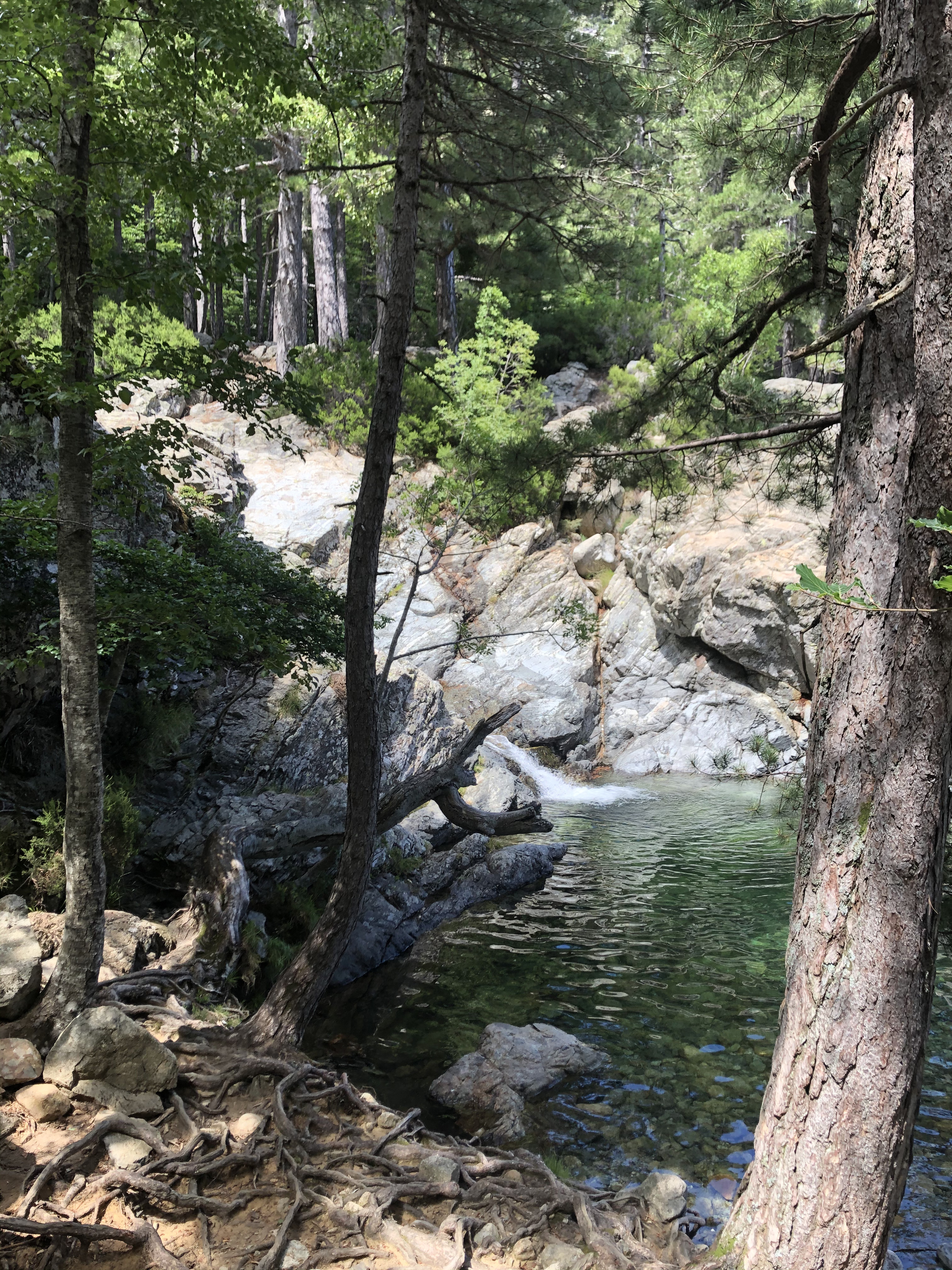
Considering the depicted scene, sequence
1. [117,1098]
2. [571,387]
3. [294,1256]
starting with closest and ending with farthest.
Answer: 1. [294,1256]
2. [117,1098]
3. [571,387]

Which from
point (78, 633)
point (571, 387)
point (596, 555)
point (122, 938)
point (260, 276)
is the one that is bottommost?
point (122, 938)

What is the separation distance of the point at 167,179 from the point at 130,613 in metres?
2.49

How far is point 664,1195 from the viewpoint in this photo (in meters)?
4.81

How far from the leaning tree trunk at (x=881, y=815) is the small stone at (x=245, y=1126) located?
2.55 meters

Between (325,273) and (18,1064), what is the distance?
23.8 metres

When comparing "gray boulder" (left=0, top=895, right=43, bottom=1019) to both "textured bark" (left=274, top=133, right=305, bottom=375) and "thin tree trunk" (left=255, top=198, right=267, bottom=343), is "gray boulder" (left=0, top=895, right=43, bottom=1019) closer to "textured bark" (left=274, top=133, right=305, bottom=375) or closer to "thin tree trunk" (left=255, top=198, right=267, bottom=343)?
"textured bark" (left=274, top=133, right=305, bottom=375)

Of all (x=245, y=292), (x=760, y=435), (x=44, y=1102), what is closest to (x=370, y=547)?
(x=760, y=435)

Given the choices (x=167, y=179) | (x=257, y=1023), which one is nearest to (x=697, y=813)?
(x=257, y=1023)

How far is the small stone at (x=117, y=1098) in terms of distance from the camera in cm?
428

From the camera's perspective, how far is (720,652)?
753 inches

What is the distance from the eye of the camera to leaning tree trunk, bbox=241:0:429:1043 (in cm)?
585

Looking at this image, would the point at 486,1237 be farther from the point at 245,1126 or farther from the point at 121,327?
the point at 121,327

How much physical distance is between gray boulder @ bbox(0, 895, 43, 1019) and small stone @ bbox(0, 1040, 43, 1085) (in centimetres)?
36

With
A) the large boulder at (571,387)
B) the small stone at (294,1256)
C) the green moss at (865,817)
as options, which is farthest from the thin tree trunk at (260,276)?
the small stone at (294,1256)
